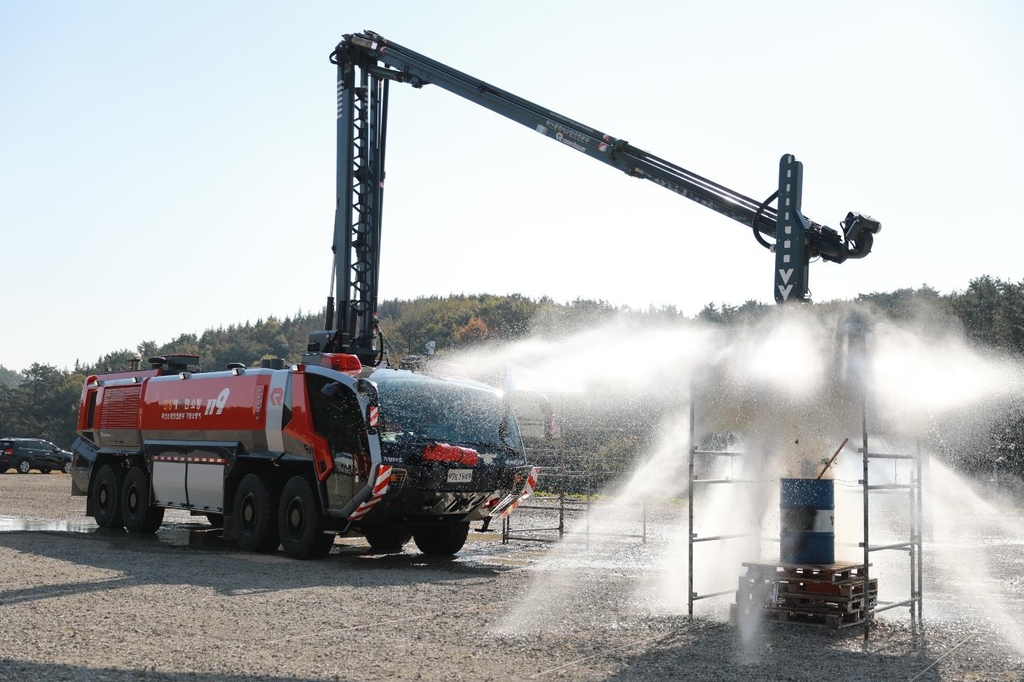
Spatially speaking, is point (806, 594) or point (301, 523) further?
point (301, 523)

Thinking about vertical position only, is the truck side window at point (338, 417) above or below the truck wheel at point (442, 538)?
above

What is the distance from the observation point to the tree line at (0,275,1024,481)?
49.7 metres

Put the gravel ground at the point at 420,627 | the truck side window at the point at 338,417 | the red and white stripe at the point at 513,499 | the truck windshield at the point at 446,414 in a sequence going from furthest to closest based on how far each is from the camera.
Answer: the red and white stripe at the point at 513,499, the truck windshield at the point at 446,414, the truck side window at the point at 338,417, the gravel ground at the point at 420,627

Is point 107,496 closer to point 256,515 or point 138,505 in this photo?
point 138,505

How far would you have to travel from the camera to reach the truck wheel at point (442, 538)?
54.7 feet

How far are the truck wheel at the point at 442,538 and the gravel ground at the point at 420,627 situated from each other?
3.75ft

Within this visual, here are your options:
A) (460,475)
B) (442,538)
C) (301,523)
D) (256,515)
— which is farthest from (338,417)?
(442,538)

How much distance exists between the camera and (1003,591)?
12.7 metres

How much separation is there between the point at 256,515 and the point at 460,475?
11.3 feet

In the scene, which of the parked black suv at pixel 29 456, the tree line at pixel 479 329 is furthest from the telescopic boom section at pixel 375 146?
the parked black suv at pixel 29 456

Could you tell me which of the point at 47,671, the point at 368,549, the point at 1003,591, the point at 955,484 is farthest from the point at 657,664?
the point at 955,484

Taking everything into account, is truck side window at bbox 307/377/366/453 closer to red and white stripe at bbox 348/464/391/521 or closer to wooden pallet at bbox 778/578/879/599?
red and white stripe at bbox 348/464/391/521

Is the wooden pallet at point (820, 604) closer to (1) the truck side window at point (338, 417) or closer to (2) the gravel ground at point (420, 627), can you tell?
(2) the gravel ground at point (420, 627)

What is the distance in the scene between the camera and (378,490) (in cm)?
1416
